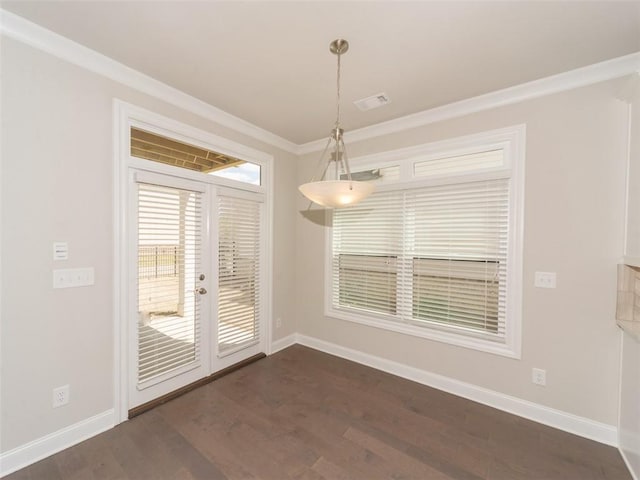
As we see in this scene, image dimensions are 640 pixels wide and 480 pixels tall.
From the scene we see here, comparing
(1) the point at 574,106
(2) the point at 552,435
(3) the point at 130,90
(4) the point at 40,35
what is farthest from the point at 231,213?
(2) the point at 552,435

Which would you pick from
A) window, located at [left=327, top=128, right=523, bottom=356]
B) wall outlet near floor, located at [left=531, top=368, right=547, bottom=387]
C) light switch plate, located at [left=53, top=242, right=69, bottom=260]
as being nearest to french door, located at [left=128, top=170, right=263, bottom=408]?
light switch plate, located at [left=53, top=242, right=69, bottom=260]

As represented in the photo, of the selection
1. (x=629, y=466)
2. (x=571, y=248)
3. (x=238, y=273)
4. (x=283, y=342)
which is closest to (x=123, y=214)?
(x=238, y=273)

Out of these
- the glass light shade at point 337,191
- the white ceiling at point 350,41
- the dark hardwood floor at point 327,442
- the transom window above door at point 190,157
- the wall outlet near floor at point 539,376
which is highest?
the white ceiling at point 350,41

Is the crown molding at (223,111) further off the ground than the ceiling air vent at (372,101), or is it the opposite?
the ceiling air vent at (372,101)

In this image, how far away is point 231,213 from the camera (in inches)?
128

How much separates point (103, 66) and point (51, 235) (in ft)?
4.45

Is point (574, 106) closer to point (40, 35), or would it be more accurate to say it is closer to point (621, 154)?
point (621, 154)

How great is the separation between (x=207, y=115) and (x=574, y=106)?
3.33m

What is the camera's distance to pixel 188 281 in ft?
9.27

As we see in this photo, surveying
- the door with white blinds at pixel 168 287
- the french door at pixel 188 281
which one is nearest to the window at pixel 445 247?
the french door at pixel 188 281

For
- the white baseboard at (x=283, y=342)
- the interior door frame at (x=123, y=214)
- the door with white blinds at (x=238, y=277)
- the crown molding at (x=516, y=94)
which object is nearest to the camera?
the crown molding at (x=516, y=94)

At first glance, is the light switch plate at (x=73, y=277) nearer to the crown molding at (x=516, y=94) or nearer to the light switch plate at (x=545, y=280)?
the crown molding at (x=516, y=94)

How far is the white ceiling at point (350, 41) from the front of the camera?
1673mm

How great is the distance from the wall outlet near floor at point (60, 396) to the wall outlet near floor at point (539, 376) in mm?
3729
